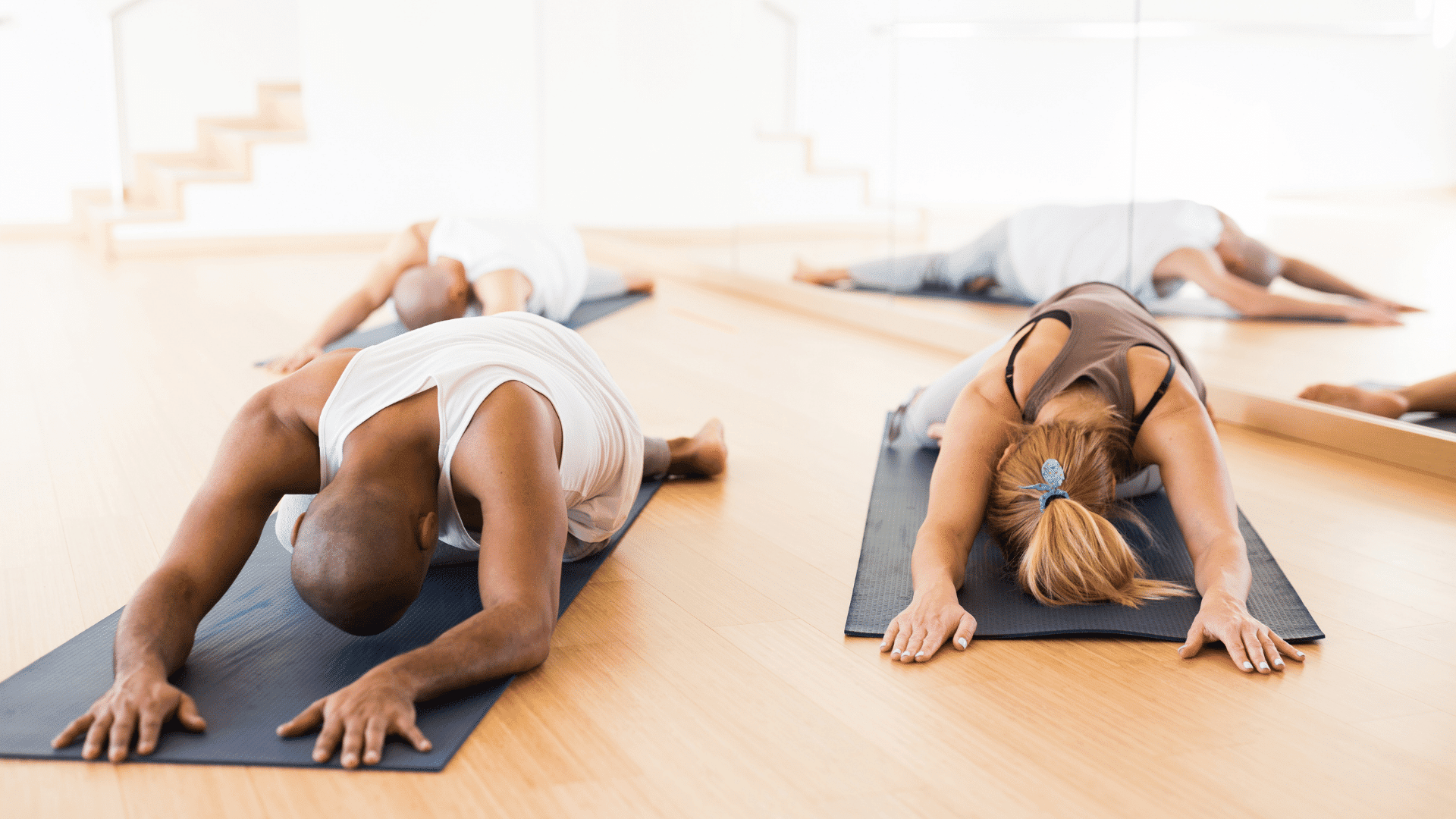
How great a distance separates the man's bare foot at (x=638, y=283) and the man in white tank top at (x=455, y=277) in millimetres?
972

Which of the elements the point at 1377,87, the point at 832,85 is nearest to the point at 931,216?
the point at 832,85

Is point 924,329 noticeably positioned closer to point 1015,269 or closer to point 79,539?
point 1015,269

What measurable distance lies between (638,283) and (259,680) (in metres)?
3.67

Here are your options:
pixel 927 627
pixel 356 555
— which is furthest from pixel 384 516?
pixel 927 627

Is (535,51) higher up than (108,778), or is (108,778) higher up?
(535,51)

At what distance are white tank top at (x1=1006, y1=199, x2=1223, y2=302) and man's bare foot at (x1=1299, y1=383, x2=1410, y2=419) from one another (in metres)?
0.50

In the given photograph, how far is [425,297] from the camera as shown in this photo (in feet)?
10.6

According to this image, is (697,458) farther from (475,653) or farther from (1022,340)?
(475,653)

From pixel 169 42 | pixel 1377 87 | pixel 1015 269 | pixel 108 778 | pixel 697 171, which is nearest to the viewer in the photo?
pixel 108 778

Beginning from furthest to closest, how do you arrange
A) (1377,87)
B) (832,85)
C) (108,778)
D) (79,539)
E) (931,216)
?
(832,85)
(931,216)
(1377,87)
(79,539)
(108,778)

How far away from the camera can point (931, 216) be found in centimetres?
419

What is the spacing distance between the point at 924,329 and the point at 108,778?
10.8 ft

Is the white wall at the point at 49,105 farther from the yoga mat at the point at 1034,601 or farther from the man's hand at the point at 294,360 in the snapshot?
the yoga mat at the point at 1034,601

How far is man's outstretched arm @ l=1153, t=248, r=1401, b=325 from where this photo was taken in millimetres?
2803
